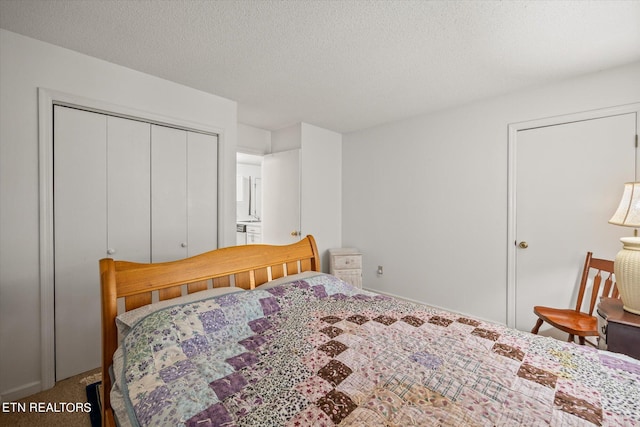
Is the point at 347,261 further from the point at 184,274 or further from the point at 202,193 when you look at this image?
the point at 184,274

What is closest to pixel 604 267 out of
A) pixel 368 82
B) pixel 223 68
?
pixel 368 82

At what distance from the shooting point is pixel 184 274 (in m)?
1.78

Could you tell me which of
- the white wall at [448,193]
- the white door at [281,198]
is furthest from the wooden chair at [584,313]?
the white door at [281,198]

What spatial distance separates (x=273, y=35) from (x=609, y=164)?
291cm

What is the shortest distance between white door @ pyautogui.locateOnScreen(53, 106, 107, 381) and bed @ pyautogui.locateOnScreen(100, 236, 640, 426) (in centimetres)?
99

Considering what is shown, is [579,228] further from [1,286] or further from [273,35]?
→ [1,286]

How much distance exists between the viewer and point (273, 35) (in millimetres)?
1900

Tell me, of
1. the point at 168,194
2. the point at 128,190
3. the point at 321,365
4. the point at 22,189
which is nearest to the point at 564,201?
the point at 321,365

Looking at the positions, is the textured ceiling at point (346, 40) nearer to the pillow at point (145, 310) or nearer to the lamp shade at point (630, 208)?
the lamp shade at point (630, 208)

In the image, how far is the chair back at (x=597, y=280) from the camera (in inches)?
86.0

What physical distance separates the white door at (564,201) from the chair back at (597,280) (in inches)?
5.1

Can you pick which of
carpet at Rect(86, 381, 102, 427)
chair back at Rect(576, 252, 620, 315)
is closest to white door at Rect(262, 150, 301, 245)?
carpet at Rect(86, 381, 102, 427)

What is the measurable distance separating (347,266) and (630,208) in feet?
9.05

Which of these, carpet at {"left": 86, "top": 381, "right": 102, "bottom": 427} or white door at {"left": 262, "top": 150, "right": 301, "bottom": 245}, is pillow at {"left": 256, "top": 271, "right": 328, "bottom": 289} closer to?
carpet at {"left": 86, "top": 381, "right": 102, "bottom": 427}
